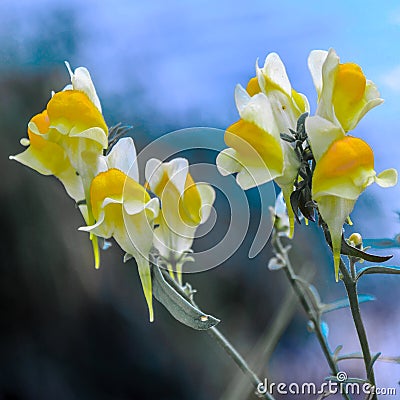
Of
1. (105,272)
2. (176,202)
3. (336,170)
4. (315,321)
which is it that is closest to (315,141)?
(336,170)

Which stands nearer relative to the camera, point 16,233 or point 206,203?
point 206,203

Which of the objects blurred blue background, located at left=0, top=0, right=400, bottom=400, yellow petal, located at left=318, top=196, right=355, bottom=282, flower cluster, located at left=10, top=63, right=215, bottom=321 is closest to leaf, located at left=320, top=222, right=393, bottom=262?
yellow petal, located at left=318, top=196, right=355, bottom=282

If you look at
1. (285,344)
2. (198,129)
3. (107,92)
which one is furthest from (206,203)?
(107,92)

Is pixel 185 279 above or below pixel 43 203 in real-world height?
below

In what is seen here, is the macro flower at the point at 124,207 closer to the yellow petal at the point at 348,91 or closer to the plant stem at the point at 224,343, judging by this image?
the plant stem at the point at 224,343

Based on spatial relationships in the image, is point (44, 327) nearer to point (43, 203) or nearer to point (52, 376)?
point (52, 376)

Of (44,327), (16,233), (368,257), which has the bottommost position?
(368,257)

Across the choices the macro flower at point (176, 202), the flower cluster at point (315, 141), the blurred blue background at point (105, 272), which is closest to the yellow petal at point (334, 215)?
the flower cluster at point (315, 141)
